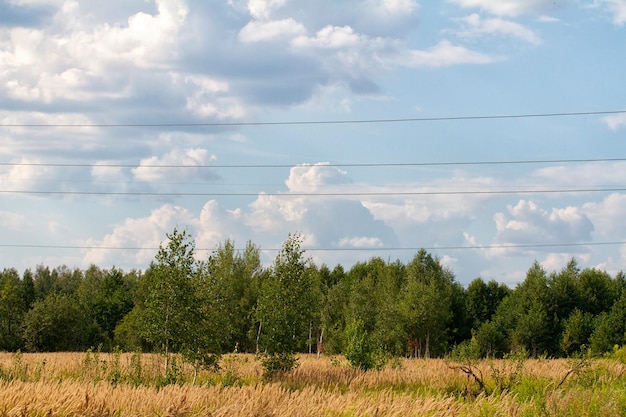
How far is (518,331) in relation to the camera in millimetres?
73438

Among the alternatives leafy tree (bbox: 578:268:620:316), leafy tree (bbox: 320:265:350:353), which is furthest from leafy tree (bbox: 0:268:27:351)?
leafy tree (bbox: 578:268:620:316)

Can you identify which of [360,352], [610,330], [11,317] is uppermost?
[610,330]

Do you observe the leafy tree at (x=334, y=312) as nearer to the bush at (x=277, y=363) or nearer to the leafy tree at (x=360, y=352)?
the leafy tree at (x=360, y=352)

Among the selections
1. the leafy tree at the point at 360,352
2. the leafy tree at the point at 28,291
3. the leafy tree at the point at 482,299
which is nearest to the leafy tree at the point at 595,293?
the leafy tree at the point at 482,299

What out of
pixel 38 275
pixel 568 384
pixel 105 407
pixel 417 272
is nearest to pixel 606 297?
pixel 417 272

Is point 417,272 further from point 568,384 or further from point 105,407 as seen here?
point 105,407

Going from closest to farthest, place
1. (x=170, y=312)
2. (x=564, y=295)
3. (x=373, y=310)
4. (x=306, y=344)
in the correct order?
(x=170, y=312)
(x=306, y=344)
(x=373, y=310)
(x=564, y=295)

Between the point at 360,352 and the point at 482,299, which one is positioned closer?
the point at 360,352

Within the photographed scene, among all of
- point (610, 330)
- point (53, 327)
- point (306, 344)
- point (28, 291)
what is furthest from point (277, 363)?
point (28, 291)

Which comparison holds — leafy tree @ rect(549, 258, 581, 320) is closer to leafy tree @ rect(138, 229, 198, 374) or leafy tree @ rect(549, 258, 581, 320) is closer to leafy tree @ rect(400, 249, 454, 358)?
leafy tree @ rect(400, 249, 454, 358)

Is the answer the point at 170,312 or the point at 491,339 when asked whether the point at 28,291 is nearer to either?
the point at 491,339

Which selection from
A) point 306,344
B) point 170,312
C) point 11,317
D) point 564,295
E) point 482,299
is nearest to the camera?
point 170,312

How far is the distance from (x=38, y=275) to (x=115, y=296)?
73403 mm

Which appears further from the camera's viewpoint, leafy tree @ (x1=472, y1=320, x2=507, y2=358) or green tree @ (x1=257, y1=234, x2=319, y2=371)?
leafy tree @ (x1=472, y1=320, x2=507, y2=358)
